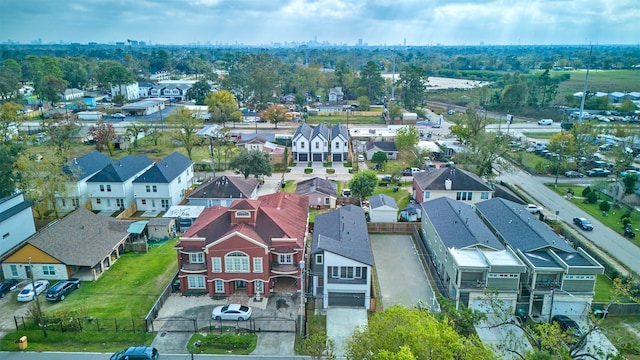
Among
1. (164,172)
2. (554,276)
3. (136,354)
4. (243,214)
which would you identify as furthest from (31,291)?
(554,276)

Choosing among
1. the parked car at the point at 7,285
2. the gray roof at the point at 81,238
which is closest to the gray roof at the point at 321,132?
the gray roof at the point at 81,238

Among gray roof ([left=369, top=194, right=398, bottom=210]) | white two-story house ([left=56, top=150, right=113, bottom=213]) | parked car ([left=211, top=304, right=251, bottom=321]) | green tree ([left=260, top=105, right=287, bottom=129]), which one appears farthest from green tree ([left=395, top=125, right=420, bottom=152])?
parked car ([left=211, top=304, right=251, bottom=321])

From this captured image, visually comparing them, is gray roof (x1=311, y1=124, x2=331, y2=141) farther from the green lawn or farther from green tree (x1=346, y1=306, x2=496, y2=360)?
green tree (x1=346, y1=306, x2=496, y2=360)

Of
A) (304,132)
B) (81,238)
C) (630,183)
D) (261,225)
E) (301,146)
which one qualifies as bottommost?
(81,238)

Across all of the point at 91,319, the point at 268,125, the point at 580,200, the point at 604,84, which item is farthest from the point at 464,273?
the point at 604,84

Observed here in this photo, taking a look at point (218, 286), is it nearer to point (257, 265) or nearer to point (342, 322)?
point (257, 265)

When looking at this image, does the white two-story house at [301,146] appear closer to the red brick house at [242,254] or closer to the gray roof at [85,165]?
the gray roof at [85,165]

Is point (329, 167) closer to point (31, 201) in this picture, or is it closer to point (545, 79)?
point (31, 201)
